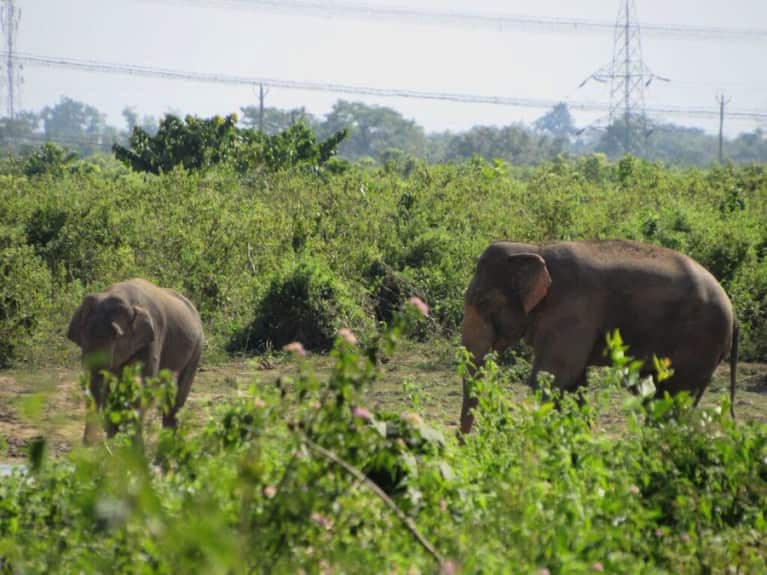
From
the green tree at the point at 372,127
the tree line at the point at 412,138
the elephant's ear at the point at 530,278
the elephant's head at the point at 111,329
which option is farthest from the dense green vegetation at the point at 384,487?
the green tree at the point at 372,127

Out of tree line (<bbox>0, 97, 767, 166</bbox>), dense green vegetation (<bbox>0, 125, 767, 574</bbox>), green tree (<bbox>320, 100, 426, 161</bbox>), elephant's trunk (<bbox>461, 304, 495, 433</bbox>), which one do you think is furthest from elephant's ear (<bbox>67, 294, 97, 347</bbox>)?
green tree (<bbox>320, 100, 426, 161</bbox>)

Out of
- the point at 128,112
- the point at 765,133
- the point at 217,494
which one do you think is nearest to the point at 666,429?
the point at 217,494

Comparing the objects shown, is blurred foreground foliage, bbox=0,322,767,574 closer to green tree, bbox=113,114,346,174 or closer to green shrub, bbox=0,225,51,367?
green shrub, bbox=0,225,51,367

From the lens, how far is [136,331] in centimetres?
905

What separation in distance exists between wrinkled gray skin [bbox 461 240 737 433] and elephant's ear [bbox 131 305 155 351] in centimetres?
207

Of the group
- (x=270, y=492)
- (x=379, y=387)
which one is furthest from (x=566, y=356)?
(x=270, y=492)

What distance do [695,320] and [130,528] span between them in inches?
230

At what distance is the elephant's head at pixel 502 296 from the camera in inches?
360

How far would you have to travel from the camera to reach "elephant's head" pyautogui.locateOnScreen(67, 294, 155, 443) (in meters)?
8.78

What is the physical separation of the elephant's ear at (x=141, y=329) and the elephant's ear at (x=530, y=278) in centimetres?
240

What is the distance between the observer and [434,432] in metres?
6.04

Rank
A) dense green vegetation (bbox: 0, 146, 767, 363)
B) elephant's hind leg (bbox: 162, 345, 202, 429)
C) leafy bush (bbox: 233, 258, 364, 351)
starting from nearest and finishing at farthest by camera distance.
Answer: elephant's hind leg (bbox: 162, 345, 202, 429) < leafy bush (bbox: 233, 258, 364, 351) < dense green vegetation (bbox: 0, 146, 767, 363)

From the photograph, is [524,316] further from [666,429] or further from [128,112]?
[128,112]

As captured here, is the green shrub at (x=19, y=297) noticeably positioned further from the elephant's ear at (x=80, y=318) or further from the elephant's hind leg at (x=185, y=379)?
the elephant's ear at (x=80, y=318)
